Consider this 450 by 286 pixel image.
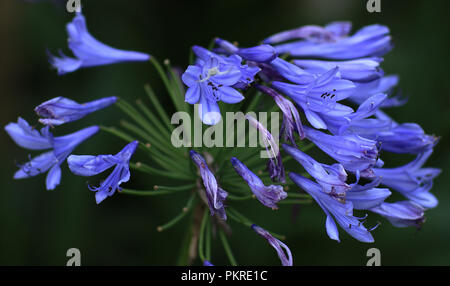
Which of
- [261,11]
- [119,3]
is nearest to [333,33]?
[261,11]

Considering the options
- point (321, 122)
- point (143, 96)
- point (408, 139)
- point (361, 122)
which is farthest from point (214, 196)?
point (143, 96)

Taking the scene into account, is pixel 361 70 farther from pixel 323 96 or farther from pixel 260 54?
pixel 260 54

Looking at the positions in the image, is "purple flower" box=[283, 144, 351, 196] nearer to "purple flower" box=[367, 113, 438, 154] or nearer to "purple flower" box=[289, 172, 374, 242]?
"purple flower" box=[289, 172, 374, 242]

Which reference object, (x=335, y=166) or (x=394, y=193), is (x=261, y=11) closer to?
(x=394, y=193)

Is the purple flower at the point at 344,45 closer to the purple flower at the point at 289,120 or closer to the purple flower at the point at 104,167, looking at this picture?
the purple flower at the point at 289,120

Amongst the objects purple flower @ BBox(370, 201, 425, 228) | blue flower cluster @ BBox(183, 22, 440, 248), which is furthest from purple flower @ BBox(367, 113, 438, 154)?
purple flower @ BBox(370, 201, 425, 228)
